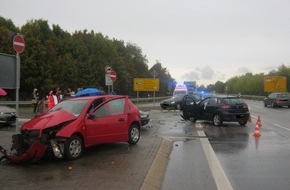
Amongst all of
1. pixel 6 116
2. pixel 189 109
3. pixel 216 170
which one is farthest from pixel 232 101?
pixel 216 170

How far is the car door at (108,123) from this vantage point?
10898mm

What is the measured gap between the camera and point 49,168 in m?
9.20

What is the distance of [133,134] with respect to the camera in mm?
12812

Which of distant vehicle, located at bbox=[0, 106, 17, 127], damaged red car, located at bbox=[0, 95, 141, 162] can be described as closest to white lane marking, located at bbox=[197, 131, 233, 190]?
damaged red car, located at bbox=[0, 95, 141, 162]

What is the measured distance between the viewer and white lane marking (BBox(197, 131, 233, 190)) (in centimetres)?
787

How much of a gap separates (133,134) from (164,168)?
131 inches

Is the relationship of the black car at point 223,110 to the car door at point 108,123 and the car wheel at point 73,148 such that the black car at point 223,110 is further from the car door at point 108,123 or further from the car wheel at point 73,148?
the car wheel at point 73,148

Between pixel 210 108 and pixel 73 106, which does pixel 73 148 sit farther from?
pixel 210 108

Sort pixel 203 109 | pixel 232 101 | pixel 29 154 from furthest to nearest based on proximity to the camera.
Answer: pixel 203 109 → pixel 232 101 → pixel 29 154

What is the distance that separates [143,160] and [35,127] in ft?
8.70

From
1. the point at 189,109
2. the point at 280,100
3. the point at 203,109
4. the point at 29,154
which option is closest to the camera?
the point at 29,154

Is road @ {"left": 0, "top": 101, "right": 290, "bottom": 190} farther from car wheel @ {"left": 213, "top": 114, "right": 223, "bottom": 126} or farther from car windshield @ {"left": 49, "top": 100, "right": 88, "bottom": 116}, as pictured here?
car wheel @ {"left": 213, "top": 114, "right": 223, "bottom": 126}

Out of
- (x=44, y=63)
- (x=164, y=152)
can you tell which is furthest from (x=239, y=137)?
(x=44, y=63)

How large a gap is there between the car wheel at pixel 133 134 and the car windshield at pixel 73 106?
1.97 m
